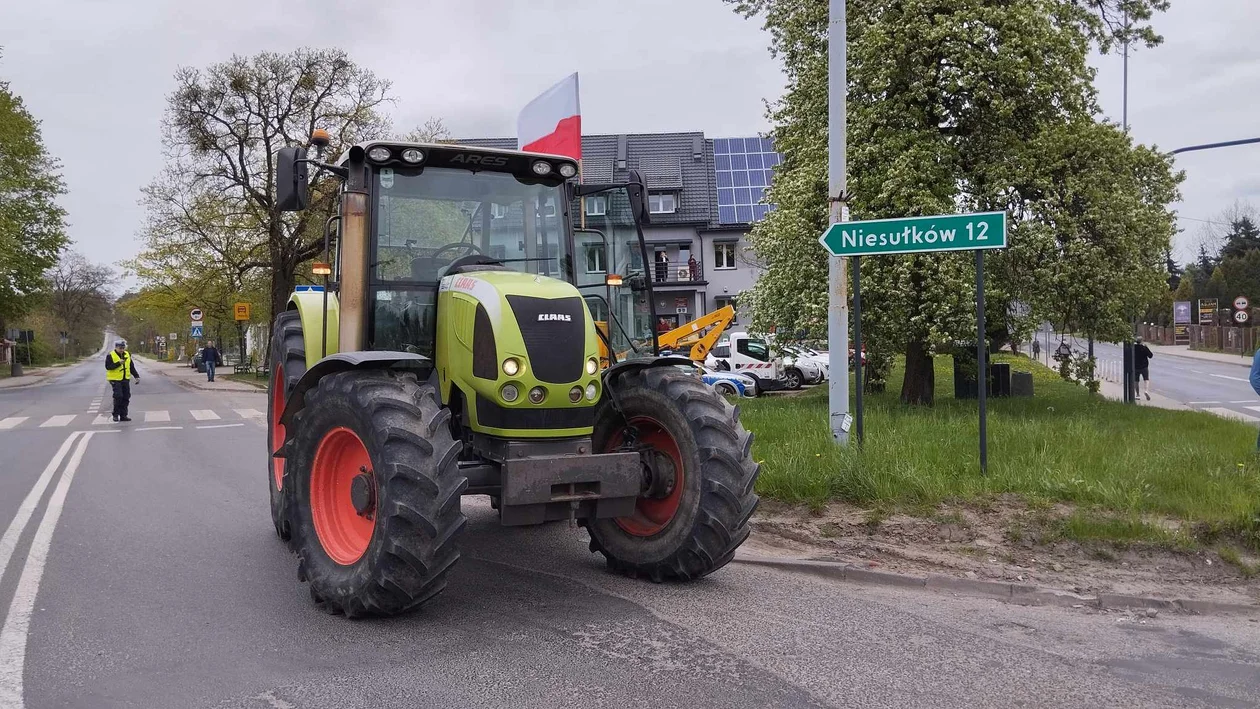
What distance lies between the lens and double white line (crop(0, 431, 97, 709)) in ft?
15.1

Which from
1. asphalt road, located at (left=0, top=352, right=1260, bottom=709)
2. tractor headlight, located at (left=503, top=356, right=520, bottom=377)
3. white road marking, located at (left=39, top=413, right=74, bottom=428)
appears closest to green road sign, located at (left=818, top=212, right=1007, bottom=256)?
asphalt road, located at (left=0, top=352, right=1260, bottom=709)

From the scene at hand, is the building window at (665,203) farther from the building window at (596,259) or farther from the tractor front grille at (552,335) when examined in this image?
the tractor front grille at (552,335)

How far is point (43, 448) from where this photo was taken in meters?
15.0

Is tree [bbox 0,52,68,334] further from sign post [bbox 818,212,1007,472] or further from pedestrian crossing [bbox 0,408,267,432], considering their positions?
sign post [bbox 818,212,1007,472]

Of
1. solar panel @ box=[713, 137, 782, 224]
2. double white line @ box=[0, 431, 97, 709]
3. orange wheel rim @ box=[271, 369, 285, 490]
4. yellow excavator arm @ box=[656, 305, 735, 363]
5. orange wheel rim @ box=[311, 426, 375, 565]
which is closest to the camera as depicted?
double white line @ box=[0, 431, 97, 709]

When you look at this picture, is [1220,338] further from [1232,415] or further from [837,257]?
[837,257]

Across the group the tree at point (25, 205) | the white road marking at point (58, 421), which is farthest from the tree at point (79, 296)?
the white road marking at point (58, 421)

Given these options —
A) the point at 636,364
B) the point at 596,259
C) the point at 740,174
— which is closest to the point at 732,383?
the point at 596,259

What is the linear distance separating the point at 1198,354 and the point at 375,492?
63.8m

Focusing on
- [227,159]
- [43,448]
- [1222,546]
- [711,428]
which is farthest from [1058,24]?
[227,159]

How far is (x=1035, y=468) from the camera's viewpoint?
8.12 meters

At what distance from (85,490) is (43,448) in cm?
548

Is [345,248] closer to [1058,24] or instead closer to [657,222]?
[1058,24]

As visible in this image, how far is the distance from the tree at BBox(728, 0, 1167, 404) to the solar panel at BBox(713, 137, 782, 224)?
3848 cm
